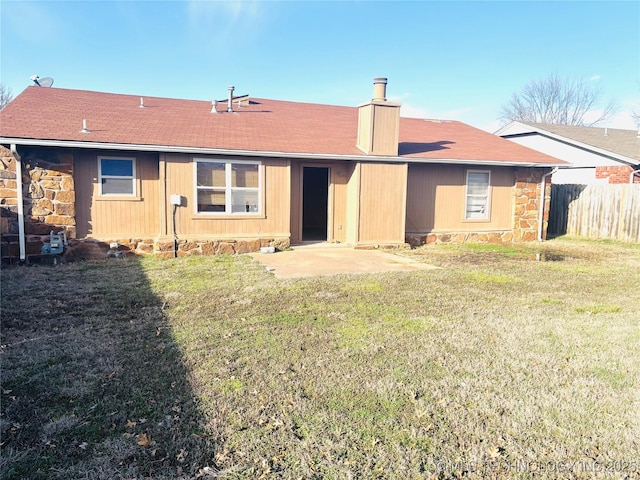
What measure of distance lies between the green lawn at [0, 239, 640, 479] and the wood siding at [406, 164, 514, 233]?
18.7 ft

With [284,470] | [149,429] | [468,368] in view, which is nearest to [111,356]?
[149,429]

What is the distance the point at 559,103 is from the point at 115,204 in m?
39.4

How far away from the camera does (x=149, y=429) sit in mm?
3041

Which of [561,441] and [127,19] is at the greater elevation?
[127,19]

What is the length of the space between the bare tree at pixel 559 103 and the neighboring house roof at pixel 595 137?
17404 millimetres

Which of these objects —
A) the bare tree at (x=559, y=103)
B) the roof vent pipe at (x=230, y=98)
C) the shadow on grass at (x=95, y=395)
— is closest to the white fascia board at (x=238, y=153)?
the roof vent pipe at (x=230, y=98)

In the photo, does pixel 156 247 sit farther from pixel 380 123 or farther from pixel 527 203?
pixel 527 203

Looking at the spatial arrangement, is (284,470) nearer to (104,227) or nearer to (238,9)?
(104,227)

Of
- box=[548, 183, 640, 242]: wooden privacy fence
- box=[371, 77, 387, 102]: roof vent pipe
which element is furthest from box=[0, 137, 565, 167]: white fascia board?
box=[548, 183, 640, 242]: wooden privacy fence

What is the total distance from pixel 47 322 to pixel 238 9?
10209mm

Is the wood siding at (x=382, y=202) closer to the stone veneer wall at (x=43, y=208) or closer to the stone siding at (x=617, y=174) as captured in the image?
the stone veneer wall at (x=43, y=208)

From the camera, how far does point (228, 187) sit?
10562 millimetres

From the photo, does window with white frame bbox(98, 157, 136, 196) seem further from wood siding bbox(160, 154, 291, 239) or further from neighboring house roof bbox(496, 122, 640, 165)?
neighboring house roof bbox(496, 122, 640, 165)

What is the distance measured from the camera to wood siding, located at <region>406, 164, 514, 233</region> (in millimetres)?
12516
